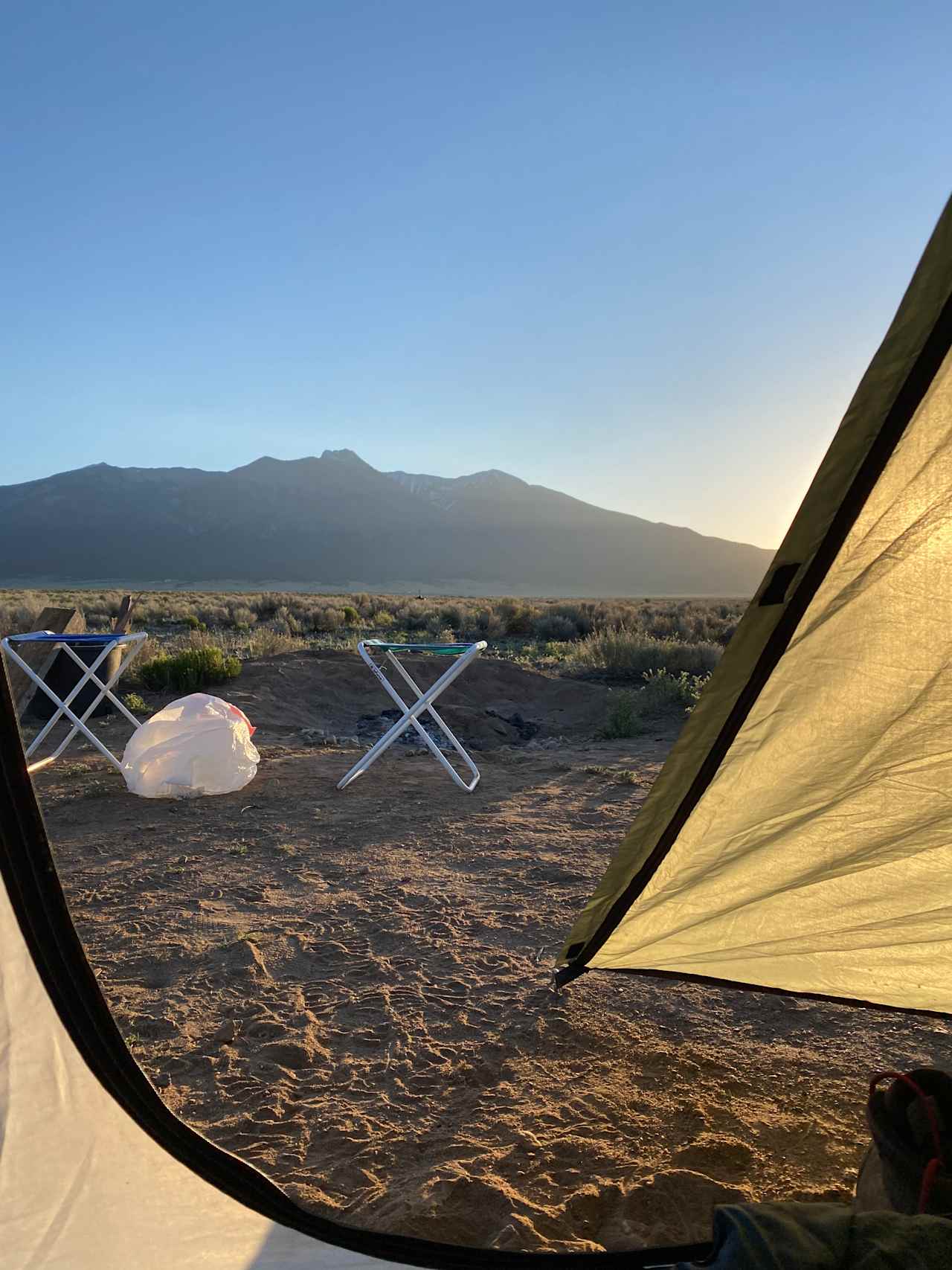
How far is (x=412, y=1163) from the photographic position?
2.13 meters

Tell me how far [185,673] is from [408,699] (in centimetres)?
263

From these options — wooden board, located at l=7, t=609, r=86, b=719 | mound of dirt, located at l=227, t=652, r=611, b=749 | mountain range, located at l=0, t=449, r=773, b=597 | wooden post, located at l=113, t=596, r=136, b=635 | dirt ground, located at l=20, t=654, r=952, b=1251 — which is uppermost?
mountain range, located at l=0, t=449, r=773, b=597

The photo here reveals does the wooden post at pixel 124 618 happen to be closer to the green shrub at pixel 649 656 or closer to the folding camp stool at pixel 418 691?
the folding camp stool at pixel 418 691

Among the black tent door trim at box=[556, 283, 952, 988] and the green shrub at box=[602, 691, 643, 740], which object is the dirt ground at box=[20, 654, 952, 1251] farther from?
the green shrub at box=[602, 691, 643, 740]

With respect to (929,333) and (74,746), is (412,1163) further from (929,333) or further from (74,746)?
(74,746)

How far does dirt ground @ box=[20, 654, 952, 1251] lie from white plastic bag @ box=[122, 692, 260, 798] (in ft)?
1.41

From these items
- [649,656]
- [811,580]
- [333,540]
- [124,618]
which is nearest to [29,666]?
[124,618]

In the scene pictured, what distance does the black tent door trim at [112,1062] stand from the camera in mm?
1310

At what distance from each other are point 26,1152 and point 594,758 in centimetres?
644

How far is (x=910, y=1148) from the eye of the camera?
1.59 meters

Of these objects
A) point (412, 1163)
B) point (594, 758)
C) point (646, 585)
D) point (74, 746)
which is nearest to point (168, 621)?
point (74, 746)

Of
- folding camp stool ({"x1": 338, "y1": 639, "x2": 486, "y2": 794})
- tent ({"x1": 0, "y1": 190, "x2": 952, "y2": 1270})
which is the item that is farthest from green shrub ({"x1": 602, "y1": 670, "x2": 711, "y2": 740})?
tent ({"x1": 0, "y1": 190, "x2": 952, "y2": 1270})

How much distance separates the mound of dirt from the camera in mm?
9086

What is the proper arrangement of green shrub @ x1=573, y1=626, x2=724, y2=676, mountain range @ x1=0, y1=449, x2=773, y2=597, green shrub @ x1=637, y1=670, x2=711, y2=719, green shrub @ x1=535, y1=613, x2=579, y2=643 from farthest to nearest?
mountain range @ x1=0, y1=449, x2=773, y2=597, green shrub @ x1=535, y1=613, x2=579, y2=643, green shrub @ x1=573, y1=626, x2=724, y2=676, green shrub @ x1=637, y1=670, x2=711, y2=719
